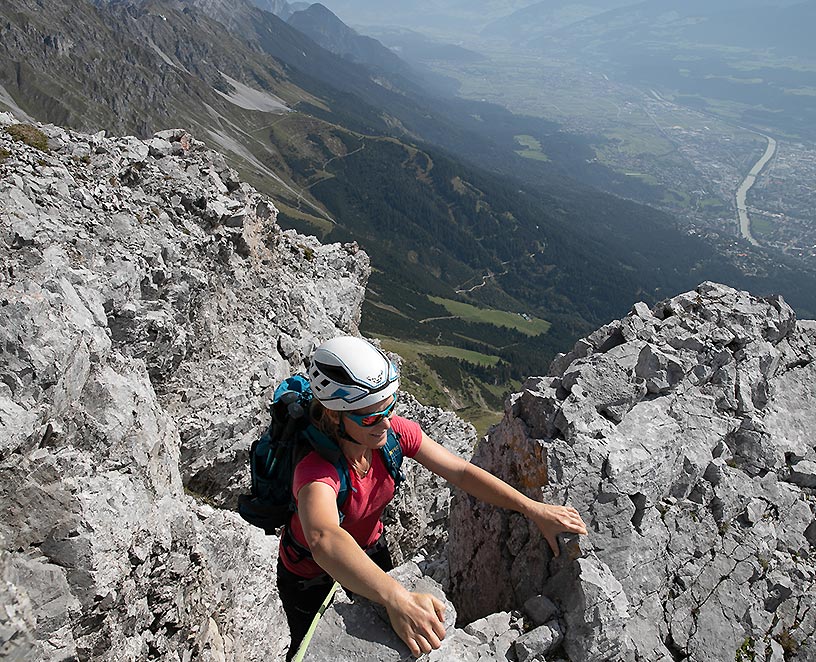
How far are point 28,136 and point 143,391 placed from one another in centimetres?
2228

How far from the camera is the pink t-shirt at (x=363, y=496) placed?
7.36 metres

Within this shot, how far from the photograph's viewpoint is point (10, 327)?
33.0 feet

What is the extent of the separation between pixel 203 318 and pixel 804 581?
1033 inches

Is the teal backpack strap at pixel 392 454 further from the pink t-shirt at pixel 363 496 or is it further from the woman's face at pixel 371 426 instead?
the woman's face at pixel 371 426

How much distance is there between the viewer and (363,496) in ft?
26.5

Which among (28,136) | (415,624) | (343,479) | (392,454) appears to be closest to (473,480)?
(392,454)

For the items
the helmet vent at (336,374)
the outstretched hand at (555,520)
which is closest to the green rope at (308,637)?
the helmet vent at (336,374)

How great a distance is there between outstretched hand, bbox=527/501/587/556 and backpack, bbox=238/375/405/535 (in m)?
2.72

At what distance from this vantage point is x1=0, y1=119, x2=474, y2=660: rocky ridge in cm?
930

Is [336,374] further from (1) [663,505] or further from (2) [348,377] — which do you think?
(1) [663,505]

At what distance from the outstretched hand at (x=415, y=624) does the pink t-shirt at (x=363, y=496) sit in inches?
66.0

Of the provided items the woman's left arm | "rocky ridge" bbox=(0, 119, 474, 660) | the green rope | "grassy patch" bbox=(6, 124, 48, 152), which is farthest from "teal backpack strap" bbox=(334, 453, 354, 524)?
"grassy patch" bbox=(6, 124, 48, 152)

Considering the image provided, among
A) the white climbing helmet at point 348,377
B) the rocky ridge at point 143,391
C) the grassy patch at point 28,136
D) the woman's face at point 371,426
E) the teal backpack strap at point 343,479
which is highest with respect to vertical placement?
the grassy patch at point 28,136

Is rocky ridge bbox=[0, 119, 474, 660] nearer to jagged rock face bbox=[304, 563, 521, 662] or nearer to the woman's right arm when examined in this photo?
the woman's right arm
